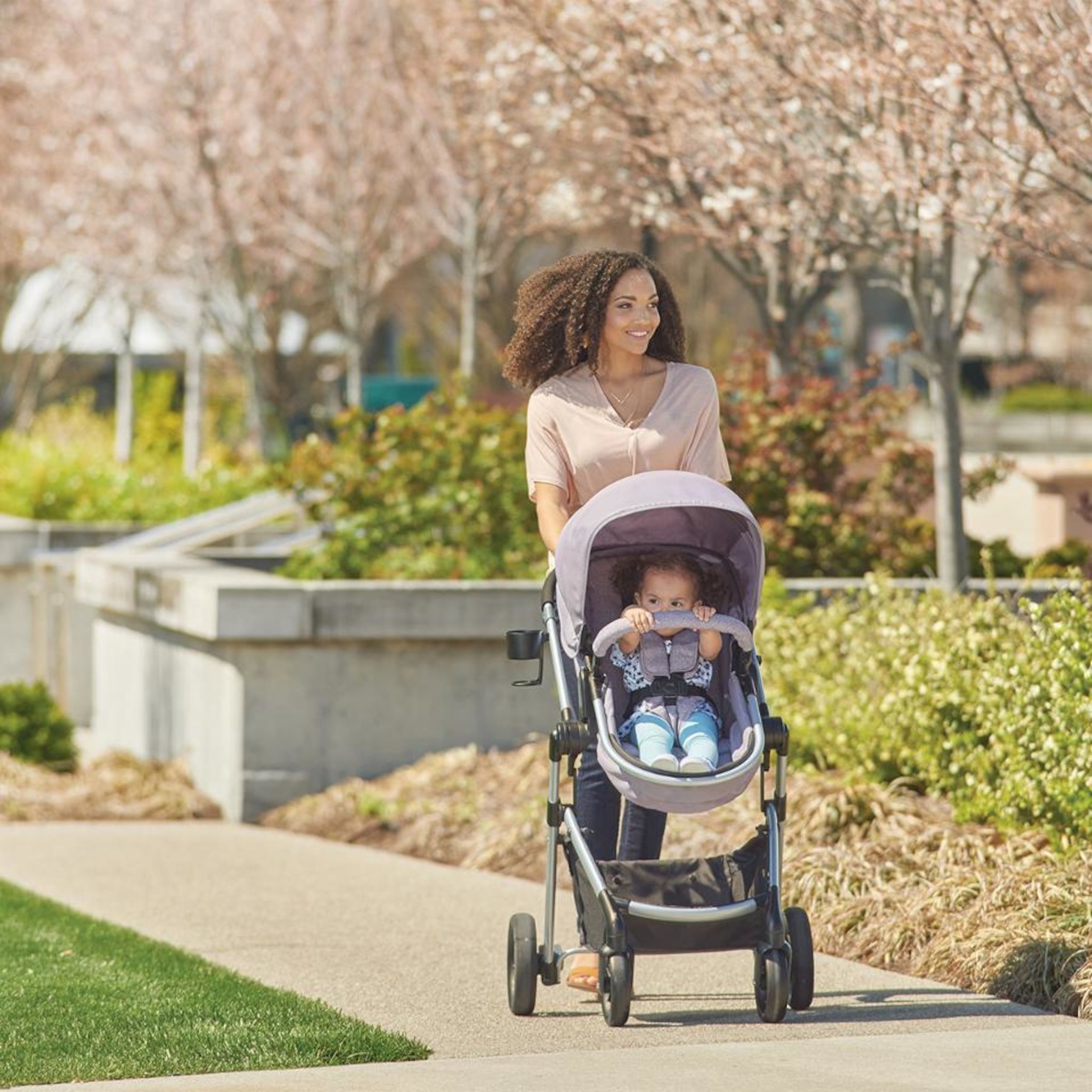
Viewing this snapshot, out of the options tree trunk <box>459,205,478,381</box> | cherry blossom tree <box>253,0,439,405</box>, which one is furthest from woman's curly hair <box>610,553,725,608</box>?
cherry blossom tree <box>253,0,439,405</box>

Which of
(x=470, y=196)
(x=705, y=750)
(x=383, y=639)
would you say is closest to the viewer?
(x=705, y=750)

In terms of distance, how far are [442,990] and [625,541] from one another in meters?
1.46

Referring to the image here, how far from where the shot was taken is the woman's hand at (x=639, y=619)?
593 cm

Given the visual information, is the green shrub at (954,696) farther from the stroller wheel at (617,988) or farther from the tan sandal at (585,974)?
the stroller wheel at (617,988)

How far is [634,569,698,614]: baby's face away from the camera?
6.07 m

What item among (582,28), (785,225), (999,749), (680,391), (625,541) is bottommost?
(999,749)

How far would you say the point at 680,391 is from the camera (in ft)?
21.0

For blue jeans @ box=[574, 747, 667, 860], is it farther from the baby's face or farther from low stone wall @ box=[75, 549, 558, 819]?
low stone wall @ box=[75, 549, 558, 819]

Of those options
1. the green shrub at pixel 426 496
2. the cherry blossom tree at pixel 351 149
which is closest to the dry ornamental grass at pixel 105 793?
the green shrub at pixel 426 496

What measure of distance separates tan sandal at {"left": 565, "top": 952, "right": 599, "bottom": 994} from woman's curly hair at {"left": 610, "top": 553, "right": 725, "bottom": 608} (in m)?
1.03

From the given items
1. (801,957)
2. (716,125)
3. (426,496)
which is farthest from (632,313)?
(426,496)

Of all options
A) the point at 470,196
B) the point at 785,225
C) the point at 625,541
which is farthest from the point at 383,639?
the point at 470,196

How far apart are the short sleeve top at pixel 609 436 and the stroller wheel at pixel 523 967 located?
49.3 inches

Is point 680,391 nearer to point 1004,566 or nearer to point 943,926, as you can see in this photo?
point 943,926
